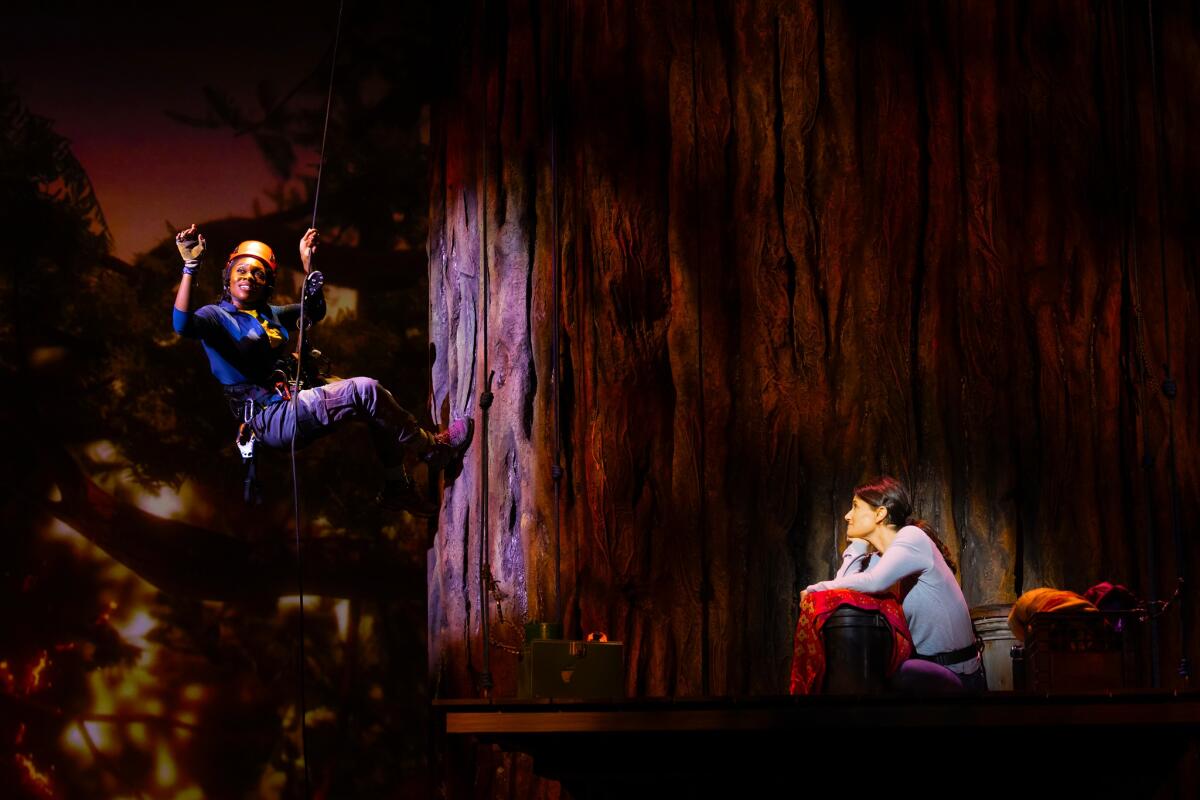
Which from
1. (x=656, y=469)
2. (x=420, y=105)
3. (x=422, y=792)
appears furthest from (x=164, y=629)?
(x=656, y=469)

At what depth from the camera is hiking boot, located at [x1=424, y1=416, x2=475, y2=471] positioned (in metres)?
5.65

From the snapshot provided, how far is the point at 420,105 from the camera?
930 cm

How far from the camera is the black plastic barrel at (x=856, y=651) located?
465 cm

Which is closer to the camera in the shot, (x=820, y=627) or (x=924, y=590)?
(x=820, y=627)

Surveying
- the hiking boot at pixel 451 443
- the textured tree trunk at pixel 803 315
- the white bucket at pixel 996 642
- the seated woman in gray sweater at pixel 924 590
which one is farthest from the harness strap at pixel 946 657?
the hiking boot at pixel 451 443

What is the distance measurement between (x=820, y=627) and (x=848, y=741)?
490 millimetres

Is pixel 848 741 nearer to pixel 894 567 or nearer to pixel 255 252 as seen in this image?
pixel 894 567

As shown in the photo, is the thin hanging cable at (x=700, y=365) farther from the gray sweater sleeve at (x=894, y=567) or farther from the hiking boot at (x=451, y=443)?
the hiking boot at (x=451, y=443)

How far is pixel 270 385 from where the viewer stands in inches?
215

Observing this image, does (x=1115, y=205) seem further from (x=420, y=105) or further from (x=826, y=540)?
(x=420, y=105)

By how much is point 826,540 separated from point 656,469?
0.67 meters

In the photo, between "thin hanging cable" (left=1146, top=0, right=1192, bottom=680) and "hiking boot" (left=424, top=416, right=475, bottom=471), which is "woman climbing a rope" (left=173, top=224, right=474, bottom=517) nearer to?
"hiking boot" (left=424, top=416, right=475, bottom=471)

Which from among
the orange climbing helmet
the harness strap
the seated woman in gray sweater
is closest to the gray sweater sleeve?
the seated woman in gray sweater

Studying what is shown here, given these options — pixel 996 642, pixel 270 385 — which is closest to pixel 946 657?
pixel 996 642
